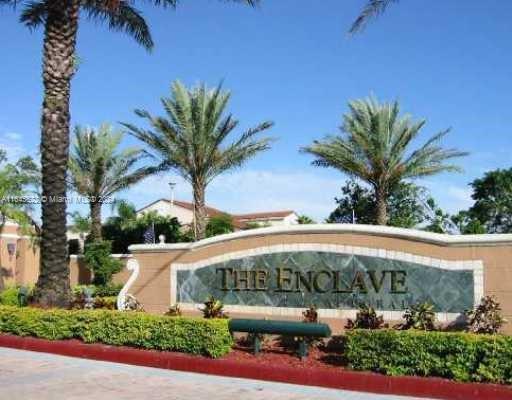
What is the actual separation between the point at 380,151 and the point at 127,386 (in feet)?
59.9

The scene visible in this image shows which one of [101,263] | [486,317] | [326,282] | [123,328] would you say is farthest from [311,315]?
[101,263]

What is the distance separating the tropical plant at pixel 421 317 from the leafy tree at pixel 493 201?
129 ft

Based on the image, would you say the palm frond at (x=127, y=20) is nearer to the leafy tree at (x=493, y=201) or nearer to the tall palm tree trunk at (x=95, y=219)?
the tall palm tree trunk at (x=95, y=219)

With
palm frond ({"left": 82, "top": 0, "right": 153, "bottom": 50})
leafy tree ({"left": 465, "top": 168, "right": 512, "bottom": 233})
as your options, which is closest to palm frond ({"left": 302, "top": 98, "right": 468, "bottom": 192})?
palm frond ({"left": 82, "top": 0, "right": 153, "bottom": 50})

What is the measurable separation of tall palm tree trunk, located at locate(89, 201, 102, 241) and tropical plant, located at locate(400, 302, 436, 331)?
25671mm

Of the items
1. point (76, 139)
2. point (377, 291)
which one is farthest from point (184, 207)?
point (377, 291)

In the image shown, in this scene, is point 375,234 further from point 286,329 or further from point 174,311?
point 174,311

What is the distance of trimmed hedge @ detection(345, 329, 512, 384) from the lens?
8.93 metres

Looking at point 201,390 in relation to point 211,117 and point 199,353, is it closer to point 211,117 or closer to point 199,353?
point 199,353

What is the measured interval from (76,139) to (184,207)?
28.6 meters

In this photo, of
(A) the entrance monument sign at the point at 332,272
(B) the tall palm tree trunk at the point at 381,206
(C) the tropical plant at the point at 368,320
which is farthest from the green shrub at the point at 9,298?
(B) the tall palm tree trunk at the point at 381,206

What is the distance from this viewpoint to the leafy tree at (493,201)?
4953 cm

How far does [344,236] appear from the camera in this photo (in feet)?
40.7

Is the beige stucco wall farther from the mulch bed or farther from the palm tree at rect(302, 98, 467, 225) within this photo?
the palm tree at rect(302, 98, 467, 225)
